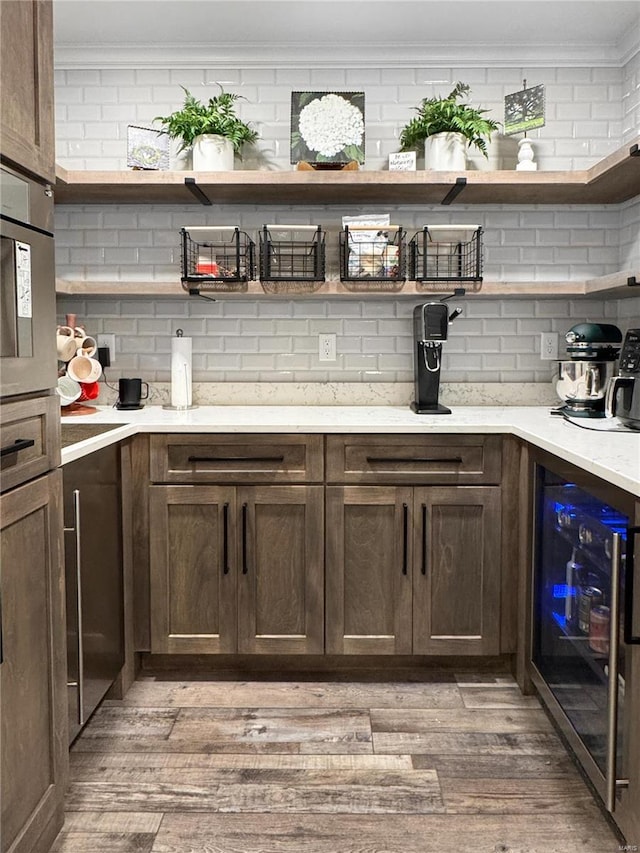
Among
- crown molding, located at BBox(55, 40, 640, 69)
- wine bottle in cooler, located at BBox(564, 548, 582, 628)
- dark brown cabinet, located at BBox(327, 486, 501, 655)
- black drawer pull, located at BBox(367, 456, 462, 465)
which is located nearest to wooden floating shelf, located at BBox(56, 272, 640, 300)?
black drawer pull, located at BBox(367, 456, 462, 465)

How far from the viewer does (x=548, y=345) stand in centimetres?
313

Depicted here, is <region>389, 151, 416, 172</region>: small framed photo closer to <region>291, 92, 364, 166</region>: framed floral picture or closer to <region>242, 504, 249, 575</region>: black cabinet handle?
<region>291, 92, 364, 166</region>: framed floral picture

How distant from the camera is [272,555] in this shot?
2543mm

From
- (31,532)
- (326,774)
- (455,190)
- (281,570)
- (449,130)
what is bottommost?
(326,774)

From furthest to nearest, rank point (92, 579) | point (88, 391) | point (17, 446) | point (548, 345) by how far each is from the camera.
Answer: point (548, 345) < point (88, 391) < point (92, 579) < point (17, 446)

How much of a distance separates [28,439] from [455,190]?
1974 millimetres

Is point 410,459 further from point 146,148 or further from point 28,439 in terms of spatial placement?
point 146,148

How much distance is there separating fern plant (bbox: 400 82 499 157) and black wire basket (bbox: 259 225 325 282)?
562 millimetres

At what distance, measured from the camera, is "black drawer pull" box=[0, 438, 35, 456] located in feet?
4.43

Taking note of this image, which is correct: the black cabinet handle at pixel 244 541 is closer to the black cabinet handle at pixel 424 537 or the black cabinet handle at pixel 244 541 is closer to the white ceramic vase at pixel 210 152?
the black cabinet handle at pixel 424 537

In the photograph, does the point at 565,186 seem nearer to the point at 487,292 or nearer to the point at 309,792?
the point at 487,292

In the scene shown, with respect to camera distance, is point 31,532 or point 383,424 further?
point 383,424

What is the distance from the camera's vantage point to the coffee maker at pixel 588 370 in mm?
2590

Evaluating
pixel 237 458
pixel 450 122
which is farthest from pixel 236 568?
pixel 450 122
